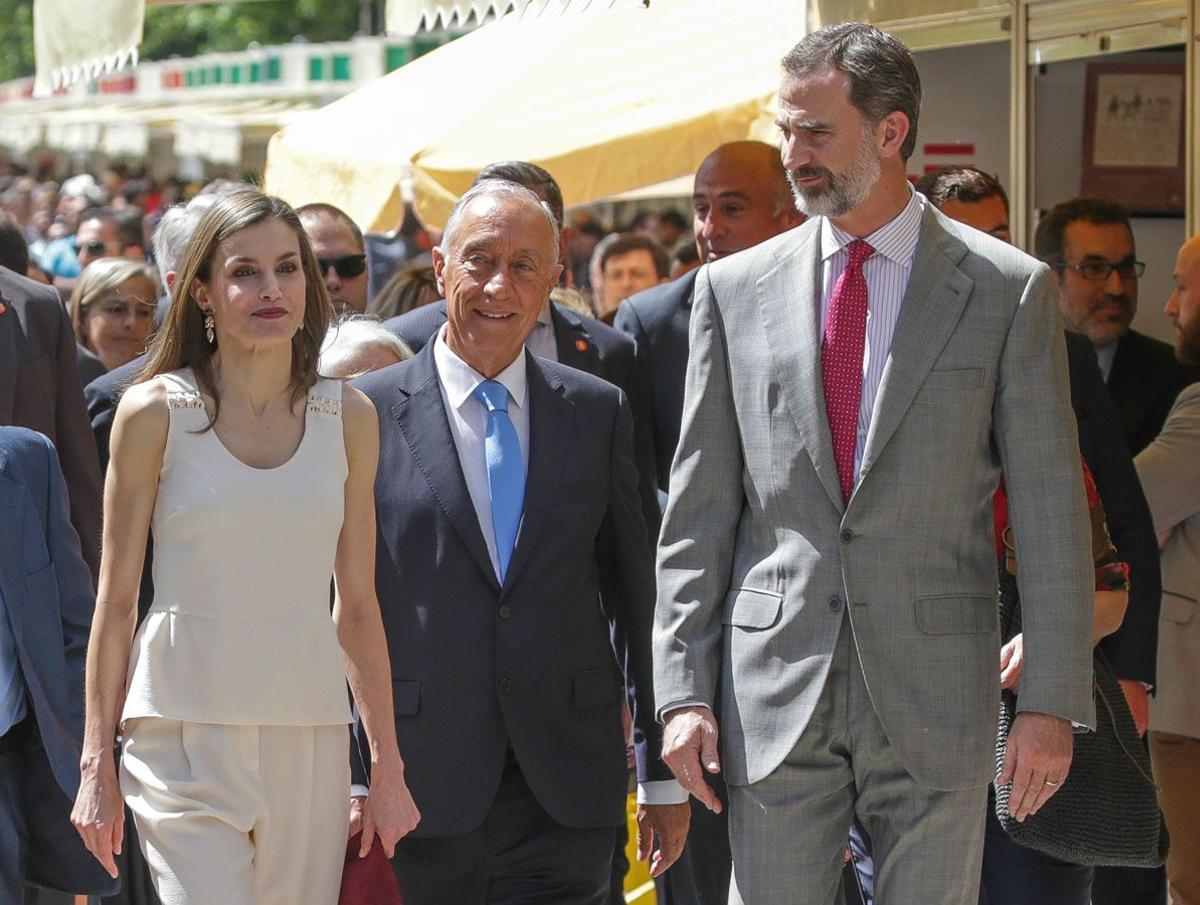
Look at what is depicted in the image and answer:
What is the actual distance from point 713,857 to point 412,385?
196 centimetres

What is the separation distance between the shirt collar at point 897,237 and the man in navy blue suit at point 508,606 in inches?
33.8

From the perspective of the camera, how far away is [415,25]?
24.0 feet

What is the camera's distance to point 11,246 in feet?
25.1

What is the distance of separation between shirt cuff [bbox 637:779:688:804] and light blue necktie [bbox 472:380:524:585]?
0.61 meters

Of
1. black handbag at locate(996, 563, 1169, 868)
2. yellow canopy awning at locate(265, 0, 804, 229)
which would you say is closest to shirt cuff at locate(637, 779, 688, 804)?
black handbag at locate(996, 563, 1169, 868)

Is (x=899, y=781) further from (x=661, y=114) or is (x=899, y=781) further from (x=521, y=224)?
(x=661, y=114)

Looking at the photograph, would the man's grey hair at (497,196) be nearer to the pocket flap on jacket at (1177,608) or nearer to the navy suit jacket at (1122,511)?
the navy suit jacket at (1122,511)

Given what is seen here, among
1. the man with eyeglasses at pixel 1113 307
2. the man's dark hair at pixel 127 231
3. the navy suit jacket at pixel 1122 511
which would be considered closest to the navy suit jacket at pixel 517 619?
the navy suit jacket at pixel 1122 511

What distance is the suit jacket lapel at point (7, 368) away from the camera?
685cm

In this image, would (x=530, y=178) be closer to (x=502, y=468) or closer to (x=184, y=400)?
(x=502, y=468)

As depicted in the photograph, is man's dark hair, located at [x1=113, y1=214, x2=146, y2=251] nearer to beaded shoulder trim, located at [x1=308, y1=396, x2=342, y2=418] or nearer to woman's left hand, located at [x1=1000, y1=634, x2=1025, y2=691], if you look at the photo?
beaded shoulder trim, located at [x1=308, y1=396, x2=342, y2=418]

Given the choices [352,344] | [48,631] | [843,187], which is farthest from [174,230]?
[843,187]

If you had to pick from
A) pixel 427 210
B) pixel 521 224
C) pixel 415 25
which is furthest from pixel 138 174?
pixel 521 224

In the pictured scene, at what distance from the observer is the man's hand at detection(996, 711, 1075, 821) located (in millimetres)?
4031
